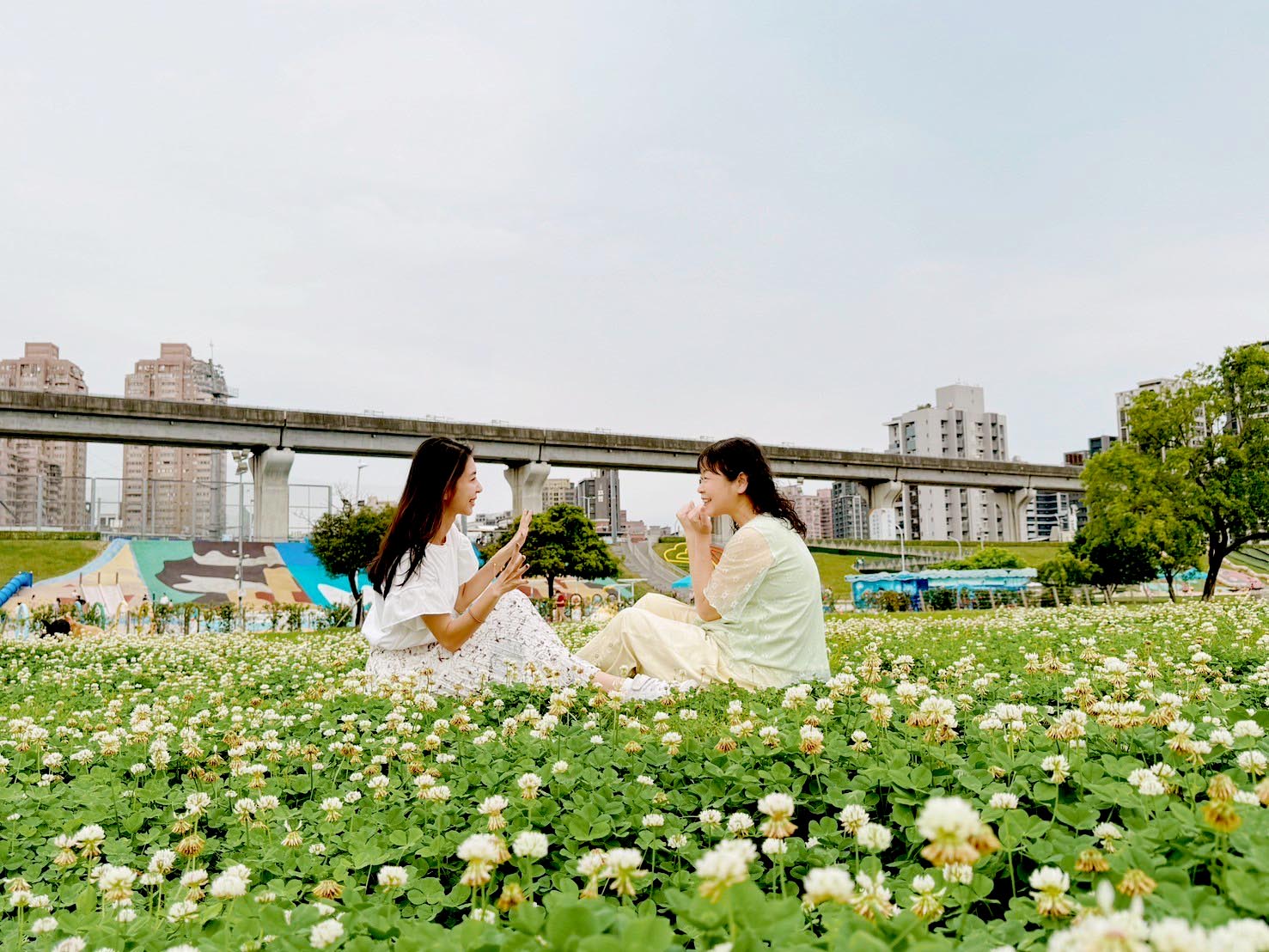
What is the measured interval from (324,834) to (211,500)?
50.5 m

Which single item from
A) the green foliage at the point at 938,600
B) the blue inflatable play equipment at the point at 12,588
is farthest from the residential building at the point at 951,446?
the blue inflatable play equipment at the point at 12,588

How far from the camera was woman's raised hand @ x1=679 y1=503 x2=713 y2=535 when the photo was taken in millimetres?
5918

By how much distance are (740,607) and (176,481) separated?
4939cm

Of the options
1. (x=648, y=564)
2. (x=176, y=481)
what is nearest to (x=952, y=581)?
(x=648, y=564)

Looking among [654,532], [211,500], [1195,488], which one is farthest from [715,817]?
[654,532]

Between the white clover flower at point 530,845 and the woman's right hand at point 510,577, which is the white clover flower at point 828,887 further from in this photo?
the woman's right hand at point 510,577

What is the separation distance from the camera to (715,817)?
7.74ft

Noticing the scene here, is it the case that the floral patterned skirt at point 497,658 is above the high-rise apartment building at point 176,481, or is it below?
below

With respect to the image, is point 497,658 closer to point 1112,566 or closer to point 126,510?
point 1112,566

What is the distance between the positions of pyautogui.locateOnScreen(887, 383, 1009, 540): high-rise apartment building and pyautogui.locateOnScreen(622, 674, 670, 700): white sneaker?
148 metres

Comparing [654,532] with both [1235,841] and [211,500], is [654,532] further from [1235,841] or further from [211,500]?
[1235,841]

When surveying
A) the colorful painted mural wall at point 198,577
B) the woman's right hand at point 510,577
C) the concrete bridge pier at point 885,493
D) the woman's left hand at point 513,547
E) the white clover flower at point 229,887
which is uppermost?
the concrete bridge pier at point 885,493

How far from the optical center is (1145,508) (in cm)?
2484

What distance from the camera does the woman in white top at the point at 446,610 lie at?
A: 5.54m
